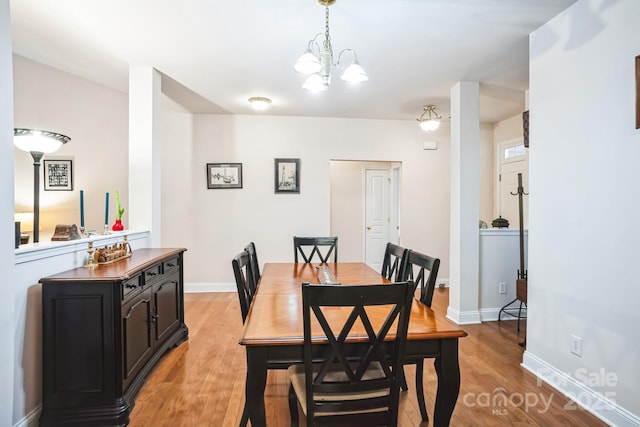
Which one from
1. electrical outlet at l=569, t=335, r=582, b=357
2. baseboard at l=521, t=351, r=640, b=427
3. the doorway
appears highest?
the doorway

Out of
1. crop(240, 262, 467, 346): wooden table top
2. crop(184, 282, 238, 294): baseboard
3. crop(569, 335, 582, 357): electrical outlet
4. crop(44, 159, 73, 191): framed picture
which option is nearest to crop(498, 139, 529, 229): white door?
Answer: crop(569, 335, 582, 357): electrical outlet

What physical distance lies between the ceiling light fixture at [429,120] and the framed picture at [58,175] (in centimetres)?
434

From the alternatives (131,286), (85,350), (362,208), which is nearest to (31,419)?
(85,350)

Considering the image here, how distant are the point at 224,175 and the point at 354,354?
12.5 ft

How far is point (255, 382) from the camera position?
4.20 feet

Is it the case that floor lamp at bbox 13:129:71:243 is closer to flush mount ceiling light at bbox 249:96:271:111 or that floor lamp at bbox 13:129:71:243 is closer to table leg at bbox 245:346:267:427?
table leg at bbox 245:346:267:427

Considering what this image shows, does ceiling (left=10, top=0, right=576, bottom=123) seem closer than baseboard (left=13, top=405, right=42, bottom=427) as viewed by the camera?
No

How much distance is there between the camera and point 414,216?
16.2 feet

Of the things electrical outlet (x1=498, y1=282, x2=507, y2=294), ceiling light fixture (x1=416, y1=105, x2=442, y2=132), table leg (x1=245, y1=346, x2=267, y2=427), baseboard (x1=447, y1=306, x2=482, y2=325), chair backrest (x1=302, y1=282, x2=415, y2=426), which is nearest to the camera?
chair backrest (x1=302, y1=282, x2=415, y2=426)

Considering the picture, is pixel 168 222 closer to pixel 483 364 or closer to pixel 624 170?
pixel 483 364

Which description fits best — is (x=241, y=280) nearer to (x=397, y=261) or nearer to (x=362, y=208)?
(x=397, y=261)

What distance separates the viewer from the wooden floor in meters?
1.86

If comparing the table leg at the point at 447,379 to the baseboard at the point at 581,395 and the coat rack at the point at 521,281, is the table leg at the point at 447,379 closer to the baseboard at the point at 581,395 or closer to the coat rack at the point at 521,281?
the baseboard at the point at 581,395

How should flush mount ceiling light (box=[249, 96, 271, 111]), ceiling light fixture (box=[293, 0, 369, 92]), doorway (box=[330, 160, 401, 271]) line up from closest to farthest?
ceiling light fixture (box=[293, 0, 369, 92]), flush mount ceiling light (box=[249, 96, 271, 111]), doorway (box=[330, 160, 401, 271])
